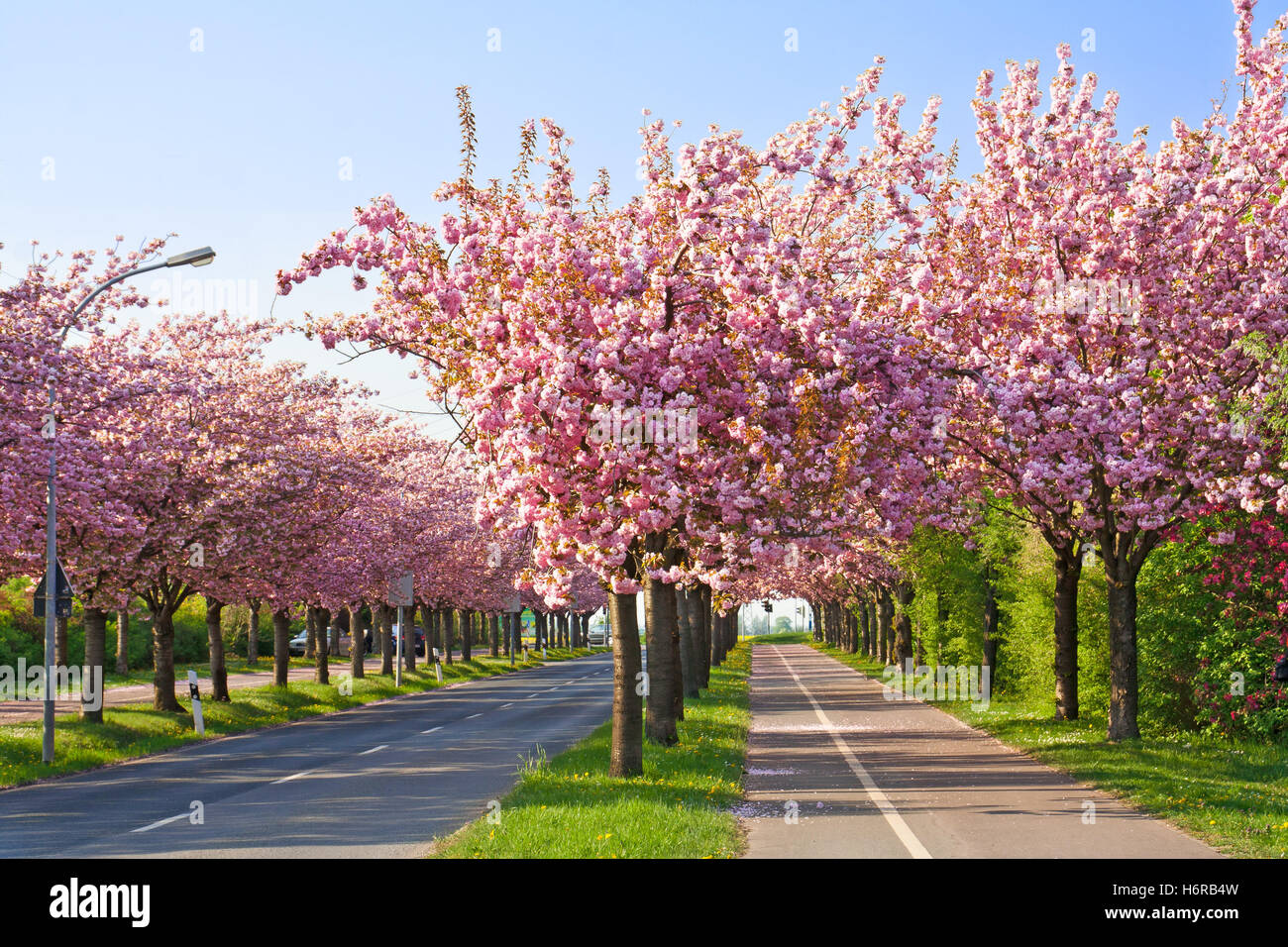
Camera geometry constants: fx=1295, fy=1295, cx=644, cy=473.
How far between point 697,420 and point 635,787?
4.45 metres

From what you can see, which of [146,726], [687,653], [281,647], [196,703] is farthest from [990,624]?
A: [146,726]

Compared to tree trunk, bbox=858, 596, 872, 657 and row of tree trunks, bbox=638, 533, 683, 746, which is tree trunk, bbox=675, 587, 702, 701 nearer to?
row of tree trunks, bbox=638, 533, 683, 746

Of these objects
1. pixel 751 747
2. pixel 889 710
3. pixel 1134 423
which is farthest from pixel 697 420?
pixel 889 710

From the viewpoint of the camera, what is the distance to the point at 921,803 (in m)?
15.2

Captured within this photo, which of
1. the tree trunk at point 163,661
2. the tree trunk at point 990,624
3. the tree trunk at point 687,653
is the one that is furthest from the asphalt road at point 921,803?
the tree trunk at point 163,661

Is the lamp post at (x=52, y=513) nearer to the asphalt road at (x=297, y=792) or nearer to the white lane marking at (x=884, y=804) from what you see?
the asphalt road at (x=297, y=792)

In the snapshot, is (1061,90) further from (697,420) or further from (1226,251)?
(697,420)

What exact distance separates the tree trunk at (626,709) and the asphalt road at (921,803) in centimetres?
160

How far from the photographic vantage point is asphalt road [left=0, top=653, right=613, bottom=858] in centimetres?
1311

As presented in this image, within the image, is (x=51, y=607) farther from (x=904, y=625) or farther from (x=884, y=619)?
(x=884, y=619)

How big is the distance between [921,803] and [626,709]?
3.85m

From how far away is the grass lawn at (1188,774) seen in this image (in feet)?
40.8

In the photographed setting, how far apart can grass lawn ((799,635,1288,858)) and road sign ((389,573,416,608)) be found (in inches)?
1014

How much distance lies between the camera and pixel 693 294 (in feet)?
51.0
